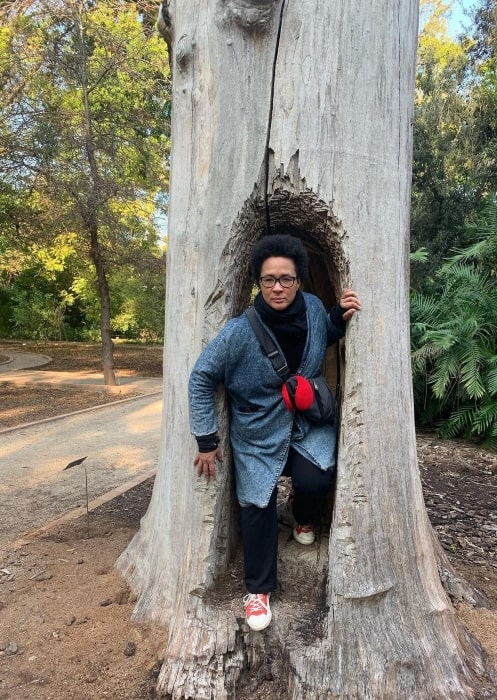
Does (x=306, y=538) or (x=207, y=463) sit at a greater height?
(x=207, y=463)

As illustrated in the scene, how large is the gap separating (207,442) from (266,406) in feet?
1.18

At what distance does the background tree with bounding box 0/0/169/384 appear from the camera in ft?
38.7

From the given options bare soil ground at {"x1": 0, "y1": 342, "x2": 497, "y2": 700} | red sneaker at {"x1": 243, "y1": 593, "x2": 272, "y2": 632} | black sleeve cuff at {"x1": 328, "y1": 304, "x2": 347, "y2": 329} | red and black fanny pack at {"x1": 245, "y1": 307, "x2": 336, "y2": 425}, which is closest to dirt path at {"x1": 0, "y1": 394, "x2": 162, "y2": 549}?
bare soil ground at {"x1": 0, "y1": 342, "x2": 497, "y2": 700}

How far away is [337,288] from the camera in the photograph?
9.99 ft

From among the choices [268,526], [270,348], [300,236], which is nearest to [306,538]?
[268,526]

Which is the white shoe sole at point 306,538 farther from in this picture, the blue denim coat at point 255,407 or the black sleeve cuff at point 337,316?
the black sleeve cuff at point 337,316

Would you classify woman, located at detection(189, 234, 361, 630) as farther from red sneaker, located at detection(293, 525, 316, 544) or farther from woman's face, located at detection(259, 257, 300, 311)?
red sneaker, located at detection(293, 525, 316, 544)

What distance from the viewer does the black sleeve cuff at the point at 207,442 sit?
9.29ft

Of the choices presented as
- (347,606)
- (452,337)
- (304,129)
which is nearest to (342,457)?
(347,606)

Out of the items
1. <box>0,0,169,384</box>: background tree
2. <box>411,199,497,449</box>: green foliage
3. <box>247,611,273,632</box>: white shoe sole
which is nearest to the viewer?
<box>247,611,273,632</box>: white shoe sole

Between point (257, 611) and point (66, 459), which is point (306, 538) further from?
point (66, 459)

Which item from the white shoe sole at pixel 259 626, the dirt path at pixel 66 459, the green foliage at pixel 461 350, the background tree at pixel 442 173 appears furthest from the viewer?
the background tree at pixel 442 173

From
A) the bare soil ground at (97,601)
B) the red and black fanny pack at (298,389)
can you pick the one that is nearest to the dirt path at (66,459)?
the bare soil ground at (97,601)

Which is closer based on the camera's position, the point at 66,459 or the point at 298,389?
the point at 298,389
